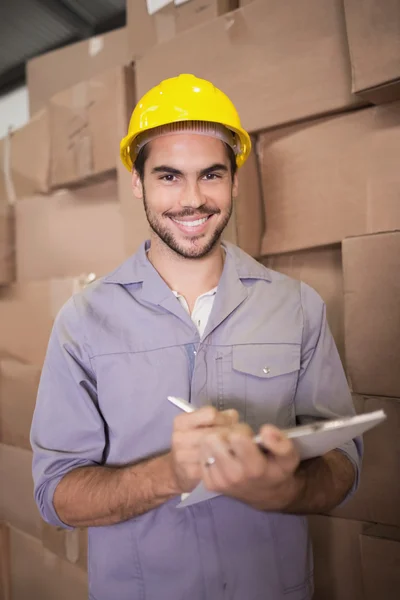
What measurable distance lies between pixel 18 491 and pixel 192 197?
1304 mm

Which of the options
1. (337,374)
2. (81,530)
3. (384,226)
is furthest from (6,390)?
(384,226)

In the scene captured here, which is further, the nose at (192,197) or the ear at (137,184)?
the ear at (137,184)

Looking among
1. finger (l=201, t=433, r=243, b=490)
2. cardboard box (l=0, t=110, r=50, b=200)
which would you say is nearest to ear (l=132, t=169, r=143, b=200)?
finger (l=201, t=433, r=243, b=490)

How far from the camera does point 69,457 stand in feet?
2.69

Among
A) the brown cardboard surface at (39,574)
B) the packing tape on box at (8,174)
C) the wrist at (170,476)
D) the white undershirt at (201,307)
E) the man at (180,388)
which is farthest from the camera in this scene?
the packing tape on box at (8,174)

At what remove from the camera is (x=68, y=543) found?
1.51 m

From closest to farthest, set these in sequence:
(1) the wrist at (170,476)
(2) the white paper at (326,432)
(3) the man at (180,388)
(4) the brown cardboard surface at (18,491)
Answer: (2) the white paper at (326,432) < (1) the wrist at (170,476) < (3) the man at (180,388) < (4) the brown cardboard surface at (18,491)

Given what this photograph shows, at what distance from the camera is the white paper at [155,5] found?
Answer: 126 cm

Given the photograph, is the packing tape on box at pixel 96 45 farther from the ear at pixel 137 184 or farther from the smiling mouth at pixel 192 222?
the smiling mouth at pixel 192 222

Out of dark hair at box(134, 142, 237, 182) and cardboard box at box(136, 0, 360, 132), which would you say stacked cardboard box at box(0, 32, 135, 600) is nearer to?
cardboard box at box(136, 0, 360, 132)

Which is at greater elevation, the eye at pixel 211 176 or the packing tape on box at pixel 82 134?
the packing tape on box at pixel 82 134

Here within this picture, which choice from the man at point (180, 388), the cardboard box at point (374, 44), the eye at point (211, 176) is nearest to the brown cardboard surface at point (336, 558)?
the man at point (180, 388)

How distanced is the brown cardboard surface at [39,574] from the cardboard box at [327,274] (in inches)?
41.6

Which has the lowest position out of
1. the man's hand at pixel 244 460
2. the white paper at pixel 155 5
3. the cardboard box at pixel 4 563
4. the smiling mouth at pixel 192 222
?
the cardboard box at pixel 4 563
